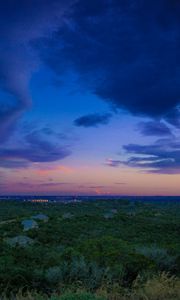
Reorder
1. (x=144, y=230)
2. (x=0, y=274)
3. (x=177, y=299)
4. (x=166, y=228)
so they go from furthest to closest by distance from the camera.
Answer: (x=166, y=228)
(x=144, y=230)
(x=0, y=274)
(x=177, y=299)

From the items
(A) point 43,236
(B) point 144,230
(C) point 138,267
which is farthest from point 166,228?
(C) point 138,267

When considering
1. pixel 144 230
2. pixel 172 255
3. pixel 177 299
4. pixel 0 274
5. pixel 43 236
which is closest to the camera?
pixel 177 299

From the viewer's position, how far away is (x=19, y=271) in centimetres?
1407

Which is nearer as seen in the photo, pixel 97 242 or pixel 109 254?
pixel 109 254

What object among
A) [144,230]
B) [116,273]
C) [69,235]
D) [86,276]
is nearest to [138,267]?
[116,273]

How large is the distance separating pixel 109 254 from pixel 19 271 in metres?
3.34

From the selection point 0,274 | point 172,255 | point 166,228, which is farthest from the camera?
point 166,228

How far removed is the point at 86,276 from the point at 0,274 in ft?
9.81

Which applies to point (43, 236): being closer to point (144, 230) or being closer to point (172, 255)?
point (144, 230)

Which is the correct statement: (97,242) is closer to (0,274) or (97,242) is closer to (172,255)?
(172,255)

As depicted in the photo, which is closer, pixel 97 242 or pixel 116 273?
pixel 116 273

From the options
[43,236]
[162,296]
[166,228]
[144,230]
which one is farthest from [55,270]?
[166,228]

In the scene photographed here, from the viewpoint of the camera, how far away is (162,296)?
31.0ft

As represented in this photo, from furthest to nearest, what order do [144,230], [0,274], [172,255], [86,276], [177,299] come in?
[144,230], [172,255], [0,274], [86,276], [177,299]
